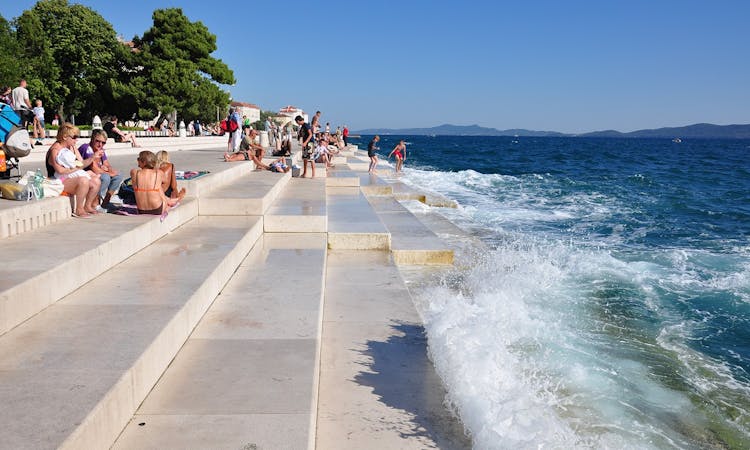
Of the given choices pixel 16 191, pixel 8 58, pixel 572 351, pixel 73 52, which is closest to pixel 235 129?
pixel 16 191

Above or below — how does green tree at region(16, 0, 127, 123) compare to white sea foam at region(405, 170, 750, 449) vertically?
above

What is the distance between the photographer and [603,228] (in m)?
16.8

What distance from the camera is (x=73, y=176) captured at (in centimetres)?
682

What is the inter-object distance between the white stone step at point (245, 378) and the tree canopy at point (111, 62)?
37609 mm

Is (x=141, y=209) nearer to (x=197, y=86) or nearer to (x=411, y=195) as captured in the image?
(x=411, y=195)

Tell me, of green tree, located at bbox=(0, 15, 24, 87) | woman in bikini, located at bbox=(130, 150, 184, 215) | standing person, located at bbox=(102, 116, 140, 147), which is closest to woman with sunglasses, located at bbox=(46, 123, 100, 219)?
woman in bikini, located at bbox=(130, 150, 184, 215)

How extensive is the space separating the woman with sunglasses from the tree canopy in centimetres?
3495

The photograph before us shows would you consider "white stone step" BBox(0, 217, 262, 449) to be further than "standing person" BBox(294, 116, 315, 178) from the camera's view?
No

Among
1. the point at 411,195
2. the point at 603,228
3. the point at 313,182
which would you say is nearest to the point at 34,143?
the point at 313,182

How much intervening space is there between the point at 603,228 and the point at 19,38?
38.7 meters

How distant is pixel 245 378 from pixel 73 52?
44521 mm

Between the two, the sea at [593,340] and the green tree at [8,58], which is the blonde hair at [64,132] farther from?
the green tree at [8,58]

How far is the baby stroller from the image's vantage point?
23.8 ft

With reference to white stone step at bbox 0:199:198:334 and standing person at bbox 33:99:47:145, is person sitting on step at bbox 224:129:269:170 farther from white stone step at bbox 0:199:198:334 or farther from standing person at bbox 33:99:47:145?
white stone step at bbox 0:199:198:334
